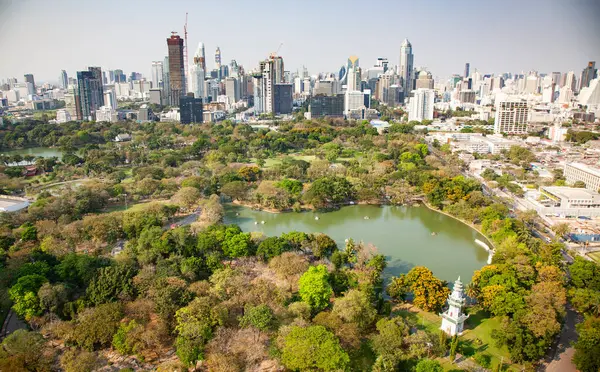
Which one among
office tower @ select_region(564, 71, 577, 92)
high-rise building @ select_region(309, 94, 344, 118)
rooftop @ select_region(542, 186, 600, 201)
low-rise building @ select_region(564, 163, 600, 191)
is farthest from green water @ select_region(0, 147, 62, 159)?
office tower @ select_region(564, 71, 577, 92)

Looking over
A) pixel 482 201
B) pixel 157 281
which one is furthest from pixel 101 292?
pixel 482 201

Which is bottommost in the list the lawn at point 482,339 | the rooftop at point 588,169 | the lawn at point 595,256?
the lawn at point 482,339

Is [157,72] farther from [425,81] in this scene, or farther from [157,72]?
[425,81]

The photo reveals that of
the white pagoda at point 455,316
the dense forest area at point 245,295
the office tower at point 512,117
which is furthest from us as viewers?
the office tower at point 512,117

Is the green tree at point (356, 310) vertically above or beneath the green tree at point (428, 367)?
above

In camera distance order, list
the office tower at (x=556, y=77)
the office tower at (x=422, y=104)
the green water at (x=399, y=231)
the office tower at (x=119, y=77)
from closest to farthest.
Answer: the green water at (x=399, y=231) → the office tower at (x=422, y=104) → the office tower at (x=556, y=77) → the office tower at (x=119, y=77)

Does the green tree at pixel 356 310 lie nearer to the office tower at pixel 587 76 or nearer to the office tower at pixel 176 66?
the office tower at pixel 176 66

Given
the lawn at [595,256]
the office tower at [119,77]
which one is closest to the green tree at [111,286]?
the lawn at [595,256]

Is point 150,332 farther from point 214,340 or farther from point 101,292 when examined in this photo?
point 101,292
